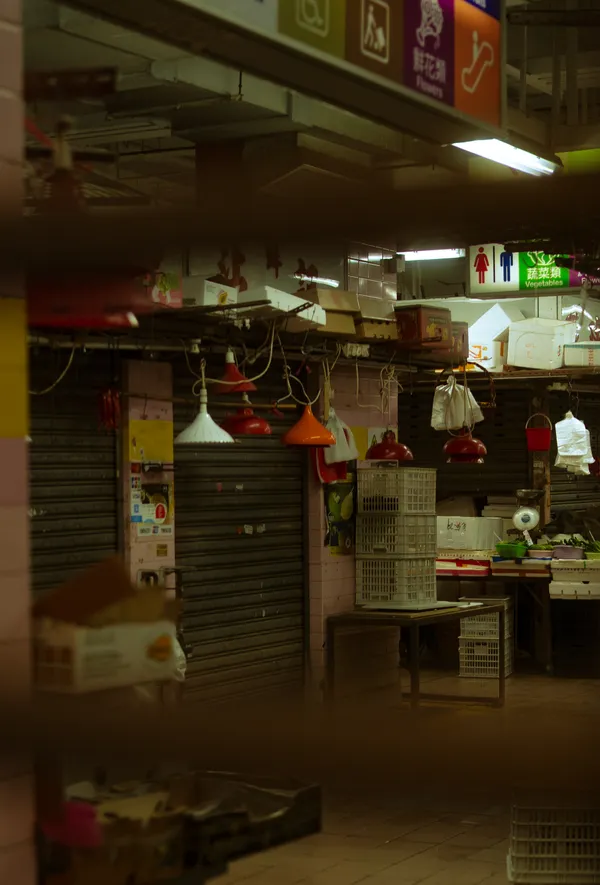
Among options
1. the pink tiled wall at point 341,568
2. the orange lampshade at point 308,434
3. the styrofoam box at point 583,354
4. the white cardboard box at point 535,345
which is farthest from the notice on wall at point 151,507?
the styrofoam box at point 583,354

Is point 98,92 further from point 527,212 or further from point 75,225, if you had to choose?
point 527,212

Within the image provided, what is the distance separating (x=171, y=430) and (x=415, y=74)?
3.57m

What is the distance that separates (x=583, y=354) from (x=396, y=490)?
4265mm

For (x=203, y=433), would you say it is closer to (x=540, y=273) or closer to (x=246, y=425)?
(x=246, y=425)

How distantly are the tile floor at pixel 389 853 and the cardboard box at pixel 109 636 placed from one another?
3.90 m

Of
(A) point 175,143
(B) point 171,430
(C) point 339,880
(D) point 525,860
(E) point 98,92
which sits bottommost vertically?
(C) point 339,880

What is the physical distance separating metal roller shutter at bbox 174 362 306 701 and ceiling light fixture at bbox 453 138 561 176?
2.41 metres

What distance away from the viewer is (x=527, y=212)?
0.71 meters

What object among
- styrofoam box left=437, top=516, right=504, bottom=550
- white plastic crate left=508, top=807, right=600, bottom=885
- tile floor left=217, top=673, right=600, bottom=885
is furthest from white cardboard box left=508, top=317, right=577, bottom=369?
white plastic crate left=508, top=807, right=600, bottom=885

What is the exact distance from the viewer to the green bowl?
11.5 m

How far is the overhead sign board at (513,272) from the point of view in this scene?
10.1m

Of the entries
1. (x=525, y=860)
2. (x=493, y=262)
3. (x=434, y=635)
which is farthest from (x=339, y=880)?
(x=434, y=635)

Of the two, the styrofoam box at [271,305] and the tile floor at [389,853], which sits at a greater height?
the styrofoam box at [271,305]

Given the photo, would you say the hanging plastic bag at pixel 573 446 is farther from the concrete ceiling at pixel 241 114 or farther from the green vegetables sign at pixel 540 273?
the concrete ceiling at pixel 241 114
